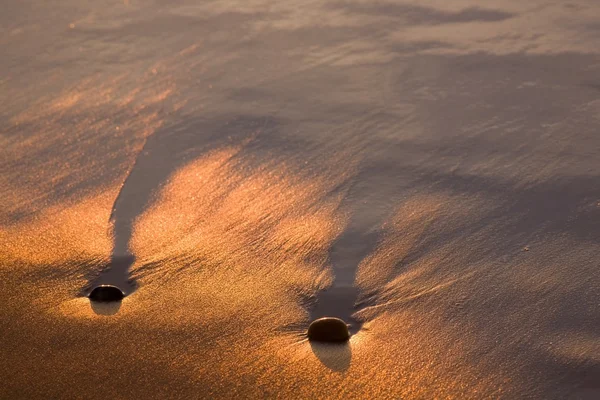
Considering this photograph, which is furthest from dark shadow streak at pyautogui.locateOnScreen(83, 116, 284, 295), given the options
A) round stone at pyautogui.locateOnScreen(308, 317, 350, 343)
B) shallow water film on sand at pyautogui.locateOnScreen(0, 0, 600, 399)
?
round stone at pyautogui.locateOnScreen(308, 317, 350, 343)

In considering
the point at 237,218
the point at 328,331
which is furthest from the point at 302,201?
the point at 328,331

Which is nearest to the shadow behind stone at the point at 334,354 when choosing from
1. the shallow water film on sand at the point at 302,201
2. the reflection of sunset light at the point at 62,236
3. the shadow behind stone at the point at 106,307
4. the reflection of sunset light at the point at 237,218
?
the shallow water film on sand at the point at 302,201

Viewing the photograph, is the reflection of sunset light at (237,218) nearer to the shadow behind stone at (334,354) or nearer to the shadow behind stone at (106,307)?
the shadow behind stone at (106,307)

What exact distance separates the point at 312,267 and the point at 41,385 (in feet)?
2.70

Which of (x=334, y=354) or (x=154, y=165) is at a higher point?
(x=154, y=165)

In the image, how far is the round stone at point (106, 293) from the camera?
227 centimetres

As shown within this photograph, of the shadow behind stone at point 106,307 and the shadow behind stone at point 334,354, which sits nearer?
the shadow behind stone at point 334,354

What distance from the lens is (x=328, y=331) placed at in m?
2.11

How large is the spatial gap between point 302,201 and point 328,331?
743 mm

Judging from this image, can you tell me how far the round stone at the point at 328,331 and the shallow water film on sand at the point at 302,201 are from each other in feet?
0.08

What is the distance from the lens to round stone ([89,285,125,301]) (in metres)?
2.27

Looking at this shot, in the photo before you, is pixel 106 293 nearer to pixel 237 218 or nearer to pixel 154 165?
pixel 237 218

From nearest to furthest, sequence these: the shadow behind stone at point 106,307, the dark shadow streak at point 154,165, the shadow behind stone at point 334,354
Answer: the shadow behind stone at point 334,354 < the shadow behind stone at point 106,307 < the dark shadow streak at point 154,165

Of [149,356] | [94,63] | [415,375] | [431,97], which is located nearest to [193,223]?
[149,356]
